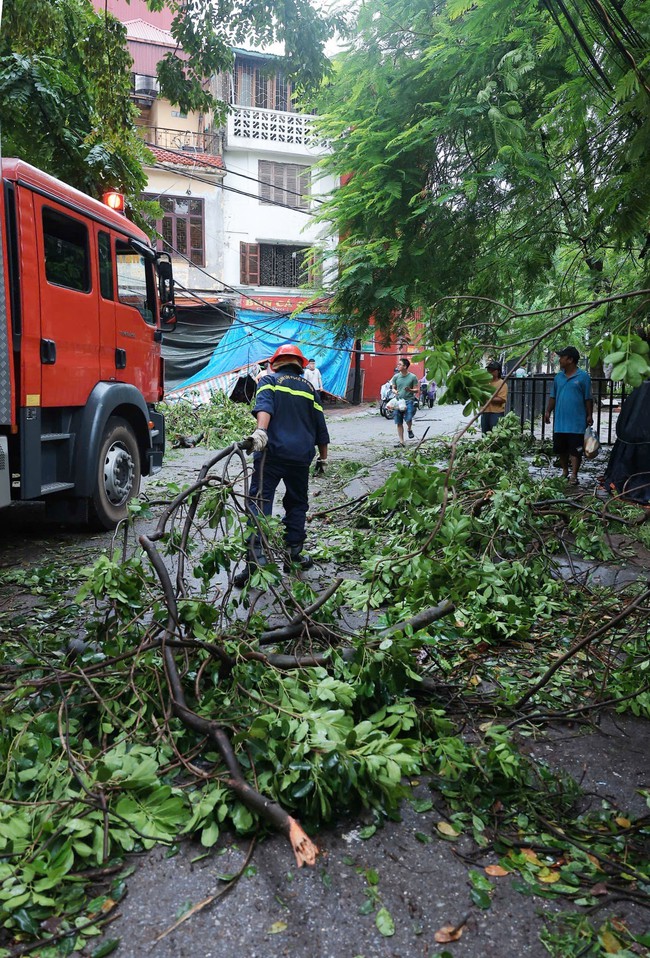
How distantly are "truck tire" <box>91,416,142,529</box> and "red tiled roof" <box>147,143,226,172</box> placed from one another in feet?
65.0

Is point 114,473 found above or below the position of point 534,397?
below

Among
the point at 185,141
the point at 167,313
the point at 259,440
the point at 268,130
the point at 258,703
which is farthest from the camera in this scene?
the point at 268,130

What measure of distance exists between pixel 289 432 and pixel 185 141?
24347 millimetres

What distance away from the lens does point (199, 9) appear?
827cm

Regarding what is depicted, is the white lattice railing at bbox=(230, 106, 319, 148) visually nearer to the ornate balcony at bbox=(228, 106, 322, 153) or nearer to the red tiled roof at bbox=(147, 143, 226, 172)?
the ornate balcony at bbox=(228, 106, 322, 153)

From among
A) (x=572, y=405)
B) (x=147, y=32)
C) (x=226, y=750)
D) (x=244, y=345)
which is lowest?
(x=226, y=750)

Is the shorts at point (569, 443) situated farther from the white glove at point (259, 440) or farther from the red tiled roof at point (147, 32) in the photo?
the red tiled roof at point (147, 32)

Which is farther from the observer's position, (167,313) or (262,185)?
(262,185)

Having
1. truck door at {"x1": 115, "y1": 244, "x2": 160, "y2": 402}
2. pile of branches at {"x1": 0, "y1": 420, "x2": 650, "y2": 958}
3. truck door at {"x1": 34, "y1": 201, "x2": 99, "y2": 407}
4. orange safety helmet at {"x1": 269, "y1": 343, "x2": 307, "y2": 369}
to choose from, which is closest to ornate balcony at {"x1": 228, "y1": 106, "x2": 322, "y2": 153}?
truck door at {"x1": 115, "y1": 244, "x2": 160, "y2": 402}

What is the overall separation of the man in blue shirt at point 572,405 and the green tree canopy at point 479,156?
701mm

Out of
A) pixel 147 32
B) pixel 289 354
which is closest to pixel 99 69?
pixel 289 354

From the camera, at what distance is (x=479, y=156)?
7.46 metres

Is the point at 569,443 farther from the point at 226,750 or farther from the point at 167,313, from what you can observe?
the point at 226,750

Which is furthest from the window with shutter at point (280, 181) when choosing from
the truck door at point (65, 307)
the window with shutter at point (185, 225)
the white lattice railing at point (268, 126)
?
the truck door at point (65, 307)
